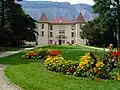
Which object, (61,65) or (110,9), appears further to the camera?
(110,9)

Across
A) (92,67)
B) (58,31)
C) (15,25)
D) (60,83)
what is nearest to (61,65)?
(92,67)

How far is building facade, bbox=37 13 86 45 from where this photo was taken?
143125 millimetres

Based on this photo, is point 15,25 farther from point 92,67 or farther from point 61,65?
point 92,67

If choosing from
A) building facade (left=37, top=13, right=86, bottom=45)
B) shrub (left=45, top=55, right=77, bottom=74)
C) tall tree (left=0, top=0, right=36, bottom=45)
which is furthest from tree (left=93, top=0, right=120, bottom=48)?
building facade (left=37, top=13, right=86, bottom=45)

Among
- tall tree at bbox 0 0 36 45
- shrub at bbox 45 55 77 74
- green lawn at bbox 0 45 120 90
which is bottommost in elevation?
green lawn at bbox 0 45 120 90

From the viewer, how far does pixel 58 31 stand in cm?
14812

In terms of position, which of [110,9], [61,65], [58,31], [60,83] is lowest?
[60,83]

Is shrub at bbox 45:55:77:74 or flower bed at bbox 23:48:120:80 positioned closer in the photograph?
flower bed at bbox 23:48:120:80

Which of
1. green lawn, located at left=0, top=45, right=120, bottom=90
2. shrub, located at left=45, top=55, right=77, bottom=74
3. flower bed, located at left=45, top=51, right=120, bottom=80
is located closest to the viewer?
green lawn, located at left=0, top=45, right=120, bottom=90

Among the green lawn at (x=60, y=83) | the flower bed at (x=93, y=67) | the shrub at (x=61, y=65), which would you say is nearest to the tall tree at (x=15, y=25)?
the shrub at (x=61, y=65)

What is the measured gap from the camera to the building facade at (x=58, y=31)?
143 meters

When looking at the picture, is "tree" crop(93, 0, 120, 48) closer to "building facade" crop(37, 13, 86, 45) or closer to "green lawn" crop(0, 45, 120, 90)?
"green lawn" crop(0, 45, 120, 90)

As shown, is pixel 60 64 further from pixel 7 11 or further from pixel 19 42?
pixel 19 42

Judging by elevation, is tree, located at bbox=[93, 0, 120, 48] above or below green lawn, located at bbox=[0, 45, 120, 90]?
above
